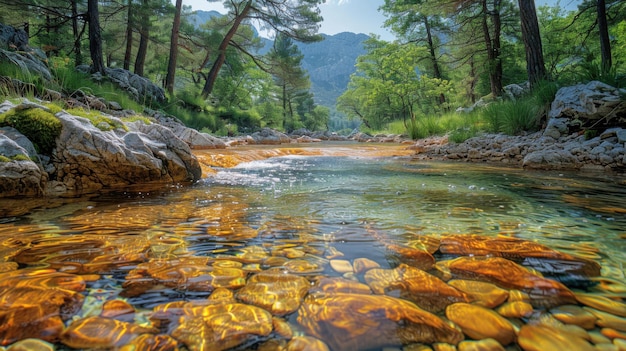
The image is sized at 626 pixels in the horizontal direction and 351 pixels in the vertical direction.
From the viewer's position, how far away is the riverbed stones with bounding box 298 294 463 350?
0.81m

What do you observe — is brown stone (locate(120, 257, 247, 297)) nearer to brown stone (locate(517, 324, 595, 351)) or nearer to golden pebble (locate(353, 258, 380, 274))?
golden pebble (locate(353, 258, 380, 274))

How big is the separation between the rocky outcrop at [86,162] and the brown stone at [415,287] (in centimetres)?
306

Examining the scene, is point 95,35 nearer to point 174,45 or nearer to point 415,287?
point 174,45

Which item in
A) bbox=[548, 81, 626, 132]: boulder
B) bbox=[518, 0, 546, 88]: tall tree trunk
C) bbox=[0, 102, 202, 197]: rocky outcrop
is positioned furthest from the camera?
bbox=[518, 0, 546, 88]: tall tree trunk

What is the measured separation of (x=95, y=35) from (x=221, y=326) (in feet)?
43.6

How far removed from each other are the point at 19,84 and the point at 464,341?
719cm

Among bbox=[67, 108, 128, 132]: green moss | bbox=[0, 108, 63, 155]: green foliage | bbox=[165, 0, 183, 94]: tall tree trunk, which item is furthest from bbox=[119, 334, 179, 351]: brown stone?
bbox=[165, 0, 183, 94]: tall tree trunk

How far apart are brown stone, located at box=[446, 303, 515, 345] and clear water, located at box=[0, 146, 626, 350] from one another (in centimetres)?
39

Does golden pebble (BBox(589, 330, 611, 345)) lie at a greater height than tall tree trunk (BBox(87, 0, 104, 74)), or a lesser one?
lesser

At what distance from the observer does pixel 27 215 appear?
6.66ft

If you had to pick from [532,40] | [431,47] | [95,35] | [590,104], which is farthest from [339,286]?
[431,47]

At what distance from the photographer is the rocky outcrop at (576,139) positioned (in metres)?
4.37

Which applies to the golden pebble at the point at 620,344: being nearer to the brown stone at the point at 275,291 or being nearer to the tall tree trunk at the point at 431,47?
the brown stone at the point at 275,291

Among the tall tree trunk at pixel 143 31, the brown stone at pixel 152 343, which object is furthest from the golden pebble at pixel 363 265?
the tall tree trunk at pixel 143 31
